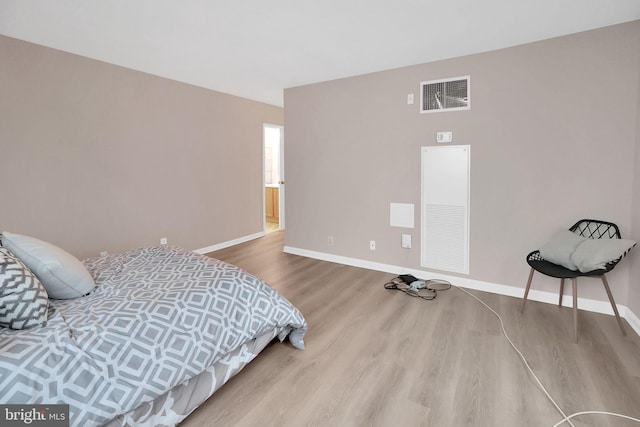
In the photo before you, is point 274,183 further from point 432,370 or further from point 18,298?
point 18,298

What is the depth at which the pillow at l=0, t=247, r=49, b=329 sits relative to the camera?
1308 millimetres

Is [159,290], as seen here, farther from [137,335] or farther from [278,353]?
[278,353]

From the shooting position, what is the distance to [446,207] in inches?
131

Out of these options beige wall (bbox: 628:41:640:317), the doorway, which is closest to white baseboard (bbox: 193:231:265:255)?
the doorway

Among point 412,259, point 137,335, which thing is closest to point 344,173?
point 412,259

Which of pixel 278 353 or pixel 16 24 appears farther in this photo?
pixel 16 24

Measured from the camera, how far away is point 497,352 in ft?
6.96

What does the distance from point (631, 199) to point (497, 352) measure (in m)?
1.71

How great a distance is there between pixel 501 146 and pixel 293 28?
2148 mm
